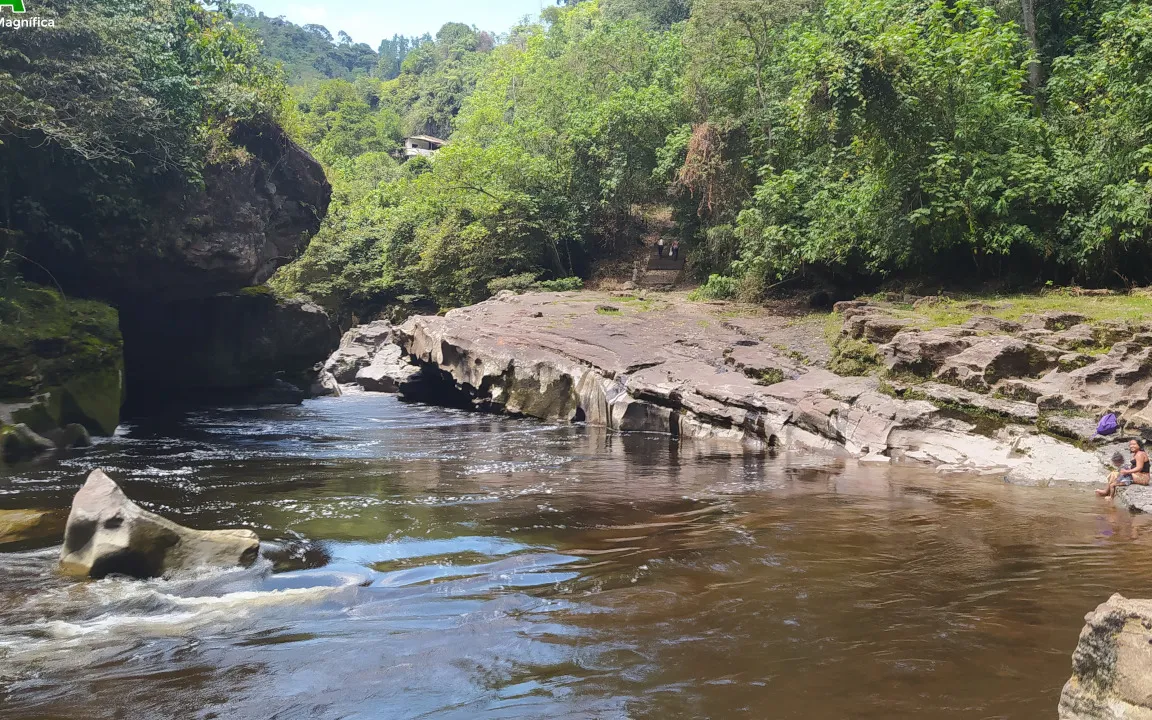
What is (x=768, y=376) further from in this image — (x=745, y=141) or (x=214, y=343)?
(x=214, y=343)

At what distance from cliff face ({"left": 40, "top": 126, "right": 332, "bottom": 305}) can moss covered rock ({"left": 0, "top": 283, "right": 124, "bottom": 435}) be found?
1.78 metres

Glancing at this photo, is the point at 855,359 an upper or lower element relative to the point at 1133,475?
upper

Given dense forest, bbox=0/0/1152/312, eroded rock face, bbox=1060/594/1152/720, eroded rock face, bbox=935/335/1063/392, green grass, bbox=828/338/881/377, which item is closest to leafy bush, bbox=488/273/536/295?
dense forest, bbox=0/0/1152/312

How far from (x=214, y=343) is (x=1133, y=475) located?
23.0m

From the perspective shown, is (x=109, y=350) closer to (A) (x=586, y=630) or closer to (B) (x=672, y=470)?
(B) (x=672, y=470)

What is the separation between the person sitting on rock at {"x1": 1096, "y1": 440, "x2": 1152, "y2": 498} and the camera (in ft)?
28.3

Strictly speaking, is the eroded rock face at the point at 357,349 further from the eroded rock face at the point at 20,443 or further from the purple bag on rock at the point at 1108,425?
the purple bag on rock at the point at 1108,425

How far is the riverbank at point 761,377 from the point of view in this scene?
11.3 metres

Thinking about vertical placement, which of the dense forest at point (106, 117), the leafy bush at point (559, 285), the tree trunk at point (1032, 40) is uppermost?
the tree trunk at point (1032, 40)

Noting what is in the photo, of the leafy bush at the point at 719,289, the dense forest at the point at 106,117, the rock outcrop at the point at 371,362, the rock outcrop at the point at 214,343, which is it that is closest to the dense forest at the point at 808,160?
the leafy bush at the point at 719,289

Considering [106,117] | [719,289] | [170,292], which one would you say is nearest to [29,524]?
[106,117]

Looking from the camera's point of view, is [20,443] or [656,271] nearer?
[20,443]

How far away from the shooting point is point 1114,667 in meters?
2.96

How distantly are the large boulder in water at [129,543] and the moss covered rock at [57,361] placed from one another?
26.6 feet
